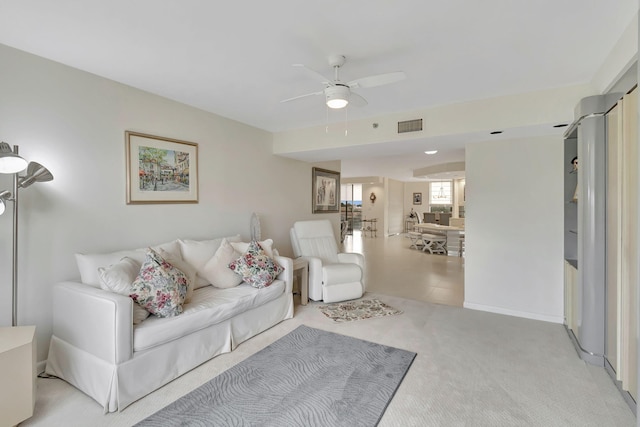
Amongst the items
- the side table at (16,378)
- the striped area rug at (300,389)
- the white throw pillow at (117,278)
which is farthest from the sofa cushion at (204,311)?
the side table at (16,378)

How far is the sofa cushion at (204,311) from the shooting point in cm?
219

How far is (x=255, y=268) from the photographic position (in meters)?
3.25

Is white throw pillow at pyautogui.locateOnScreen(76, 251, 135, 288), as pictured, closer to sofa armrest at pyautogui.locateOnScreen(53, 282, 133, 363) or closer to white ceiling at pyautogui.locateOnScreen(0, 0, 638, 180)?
sofa armrest at pyautogui.locateOnScreen(53, 282, 133, 363)

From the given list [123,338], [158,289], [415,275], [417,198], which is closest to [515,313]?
[415,275]

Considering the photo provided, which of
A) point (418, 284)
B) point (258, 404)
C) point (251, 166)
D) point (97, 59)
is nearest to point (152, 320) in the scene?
point (258, 404)

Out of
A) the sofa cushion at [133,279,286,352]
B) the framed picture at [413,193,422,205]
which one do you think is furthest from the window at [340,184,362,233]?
the sofa cushion at [133,279,286,352]

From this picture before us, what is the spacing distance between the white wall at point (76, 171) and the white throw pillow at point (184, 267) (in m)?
0.47

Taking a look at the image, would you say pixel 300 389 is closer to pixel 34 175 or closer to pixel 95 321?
pixel 95 321

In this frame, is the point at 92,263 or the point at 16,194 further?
the point at 92,263

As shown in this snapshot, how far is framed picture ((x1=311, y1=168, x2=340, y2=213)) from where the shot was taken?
19.0 feet

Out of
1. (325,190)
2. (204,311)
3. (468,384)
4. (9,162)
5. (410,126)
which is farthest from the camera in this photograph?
(325,190)

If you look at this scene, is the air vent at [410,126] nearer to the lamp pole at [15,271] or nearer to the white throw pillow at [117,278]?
the white throw pillow at [117,278]

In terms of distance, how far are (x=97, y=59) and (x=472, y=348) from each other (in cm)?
407

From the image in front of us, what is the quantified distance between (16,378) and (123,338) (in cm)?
53
